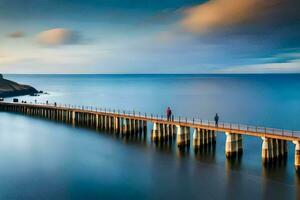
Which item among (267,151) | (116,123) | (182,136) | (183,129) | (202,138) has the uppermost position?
(183,129)

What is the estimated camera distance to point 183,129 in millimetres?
42844

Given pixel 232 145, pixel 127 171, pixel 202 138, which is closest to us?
pixel 127 171

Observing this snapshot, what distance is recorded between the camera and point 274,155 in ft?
117

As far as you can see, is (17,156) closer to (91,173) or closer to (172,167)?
(91,173)

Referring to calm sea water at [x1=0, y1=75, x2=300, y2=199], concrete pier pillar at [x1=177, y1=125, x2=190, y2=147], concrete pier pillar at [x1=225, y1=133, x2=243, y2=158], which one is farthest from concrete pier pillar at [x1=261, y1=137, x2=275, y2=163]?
concrete pier pillar at [x1=177, y1=125, x2=190, y2=147]

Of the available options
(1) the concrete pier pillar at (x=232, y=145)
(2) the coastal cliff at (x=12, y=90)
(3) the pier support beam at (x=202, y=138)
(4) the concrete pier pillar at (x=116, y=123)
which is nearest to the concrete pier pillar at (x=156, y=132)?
(3) the pier support beam at (x=202, y=138)

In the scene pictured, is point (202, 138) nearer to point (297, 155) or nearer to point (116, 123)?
point (297, 155)

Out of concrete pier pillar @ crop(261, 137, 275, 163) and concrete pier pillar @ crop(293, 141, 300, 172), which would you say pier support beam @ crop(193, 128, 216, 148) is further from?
concrete pier pillar @ crop(293, 141, 300, 172)

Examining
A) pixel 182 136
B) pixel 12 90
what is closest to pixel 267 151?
pixel 182 136

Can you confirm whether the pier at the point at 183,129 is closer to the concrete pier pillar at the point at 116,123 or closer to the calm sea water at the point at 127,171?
the concrete pier pillar at the point at 116,123

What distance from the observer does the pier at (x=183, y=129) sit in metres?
35.3

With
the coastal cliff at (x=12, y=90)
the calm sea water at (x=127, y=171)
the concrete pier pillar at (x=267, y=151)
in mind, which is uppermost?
the coastal cliff at (x=12, y=90)

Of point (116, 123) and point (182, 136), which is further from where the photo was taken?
point (116, 123)

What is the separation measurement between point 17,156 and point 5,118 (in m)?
31.1
